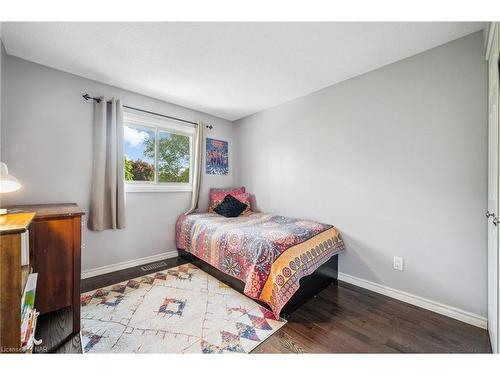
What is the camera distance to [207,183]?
11.7ft

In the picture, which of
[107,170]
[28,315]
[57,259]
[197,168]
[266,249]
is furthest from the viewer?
[197,168]

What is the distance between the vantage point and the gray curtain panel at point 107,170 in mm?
2432

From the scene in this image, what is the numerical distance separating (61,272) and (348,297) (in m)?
2.46

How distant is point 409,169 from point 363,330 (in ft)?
4.81

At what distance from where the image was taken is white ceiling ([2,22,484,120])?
5.35 feet

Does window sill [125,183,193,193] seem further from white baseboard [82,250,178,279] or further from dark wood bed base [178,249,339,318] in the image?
dark wood bed base [178,249,339,318]

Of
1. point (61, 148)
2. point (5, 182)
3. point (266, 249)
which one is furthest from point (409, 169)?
point (61, 148)

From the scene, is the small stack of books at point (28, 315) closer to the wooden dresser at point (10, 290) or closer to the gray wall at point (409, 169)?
the wooden dresser at point (10, 290)

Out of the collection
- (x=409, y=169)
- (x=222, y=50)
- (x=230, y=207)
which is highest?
(x=222, y=50)

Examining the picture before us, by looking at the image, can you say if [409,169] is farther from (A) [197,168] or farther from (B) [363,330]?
(A) [197,168]

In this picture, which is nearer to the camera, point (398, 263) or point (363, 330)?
point (363, 330)

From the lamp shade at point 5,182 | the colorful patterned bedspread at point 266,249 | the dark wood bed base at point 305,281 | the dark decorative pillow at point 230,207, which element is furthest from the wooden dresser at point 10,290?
the dark decorative pillow at point 230,207

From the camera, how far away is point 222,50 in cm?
189
